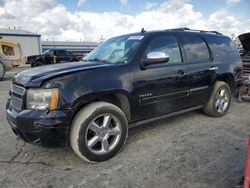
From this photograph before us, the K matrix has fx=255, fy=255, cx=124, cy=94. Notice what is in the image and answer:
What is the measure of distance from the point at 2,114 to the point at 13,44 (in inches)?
406

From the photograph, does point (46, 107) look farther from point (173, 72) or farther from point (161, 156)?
point (173, 72)

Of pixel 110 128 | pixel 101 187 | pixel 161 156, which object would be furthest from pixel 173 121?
pixel 101 187

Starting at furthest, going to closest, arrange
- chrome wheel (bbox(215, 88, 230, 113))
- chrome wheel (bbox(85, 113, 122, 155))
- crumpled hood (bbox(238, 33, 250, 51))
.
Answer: crumpled hood (bbox(238, 33, 250, 51))
chrome wheel (bbox(215, 88, 230, 113))
chrome wheel (bbox(85, 113, 122, 155))

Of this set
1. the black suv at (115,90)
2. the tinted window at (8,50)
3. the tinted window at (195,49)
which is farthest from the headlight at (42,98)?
the tinted window at (8,50)

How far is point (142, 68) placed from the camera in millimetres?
3824

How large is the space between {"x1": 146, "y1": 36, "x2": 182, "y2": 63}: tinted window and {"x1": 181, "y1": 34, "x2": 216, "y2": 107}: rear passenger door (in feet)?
0.69

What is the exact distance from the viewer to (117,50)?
428cm

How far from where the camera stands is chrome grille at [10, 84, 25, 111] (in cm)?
327

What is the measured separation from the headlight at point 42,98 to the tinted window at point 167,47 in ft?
5.63

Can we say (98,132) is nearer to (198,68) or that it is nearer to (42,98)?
(42,98)

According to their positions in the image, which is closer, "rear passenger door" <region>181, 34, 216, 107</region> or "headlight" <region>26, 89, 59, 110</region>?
"headlight" <region>26, 89, 59, 110</region>

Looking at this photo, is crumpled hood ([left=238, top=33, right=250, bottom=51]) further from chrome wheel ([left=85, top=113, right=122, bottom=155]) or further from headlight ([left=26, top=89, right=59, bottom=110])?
headlight ([left=26, top=89, right=59, bottom=110])

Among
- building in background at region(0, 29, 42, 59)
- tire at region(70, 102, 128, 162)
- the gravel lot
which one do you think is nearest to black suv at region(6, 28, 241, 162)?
tire at region(70, 102, 128, 162)

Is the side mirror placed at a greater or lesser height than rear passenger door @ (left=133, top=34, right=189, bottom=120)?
greater
